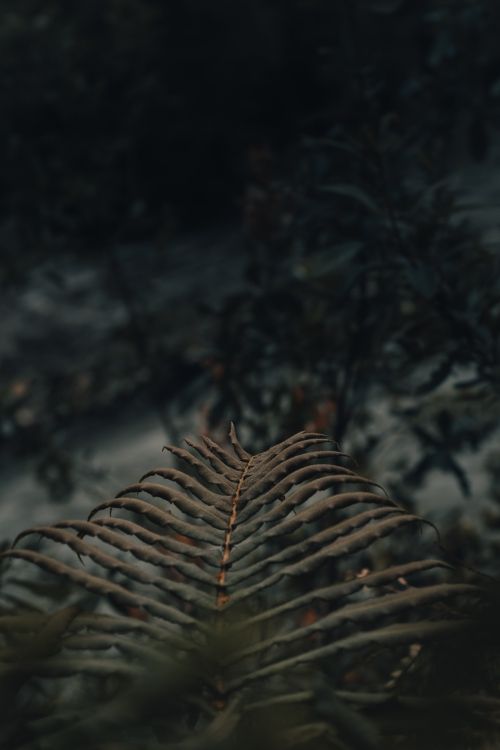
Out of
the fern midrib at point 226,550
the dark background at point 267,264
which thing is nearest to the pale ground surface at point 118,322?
the dark background at point 267,264

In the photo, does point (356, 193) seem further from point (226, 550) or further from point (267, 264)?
point (226, 550)

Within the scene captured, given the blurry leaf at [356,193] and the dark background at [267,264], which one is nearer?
the blurry leaf at [356,193]

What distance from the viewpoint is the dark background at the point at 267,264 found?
218 centimetres

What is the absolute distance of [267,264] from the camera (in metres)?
2.79

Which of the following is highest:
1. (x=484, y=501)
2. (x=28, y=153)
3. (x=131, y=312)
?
(x=28, y=153)

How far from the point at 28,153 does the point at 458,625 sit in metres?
3.40

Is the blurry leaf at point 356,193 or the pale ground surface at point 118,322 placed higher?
the pale ground surface at point 118,322

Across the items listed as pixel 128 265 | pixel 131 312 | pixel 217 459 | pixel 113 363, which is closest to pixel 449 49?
pixel 131 312

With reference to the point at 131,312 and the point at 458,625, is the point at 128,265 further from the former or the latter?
the point at 458,625

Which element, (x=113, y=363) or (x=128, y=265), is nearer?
(x=113, y=363)

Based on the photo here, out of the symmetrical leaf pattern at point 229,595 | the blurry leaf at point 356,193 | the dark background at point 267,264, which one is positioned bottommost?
the symmetrical leaf pattern at point 229,595

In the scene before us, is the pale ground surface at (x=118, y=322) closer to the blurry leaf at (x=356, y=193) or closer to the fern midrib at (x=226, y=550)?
the blurry leaf at (x=356, y=193)

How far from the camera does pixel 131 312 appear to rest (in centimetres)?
394

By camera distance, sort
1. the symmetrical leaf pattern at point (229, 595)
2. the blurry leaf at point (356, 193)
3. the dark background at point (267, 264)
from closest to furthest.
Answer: the symmetrical leaf pattern at point (229, 595)
the blurry leaf at point (356, 193)
the dark background at point (267, 264)
